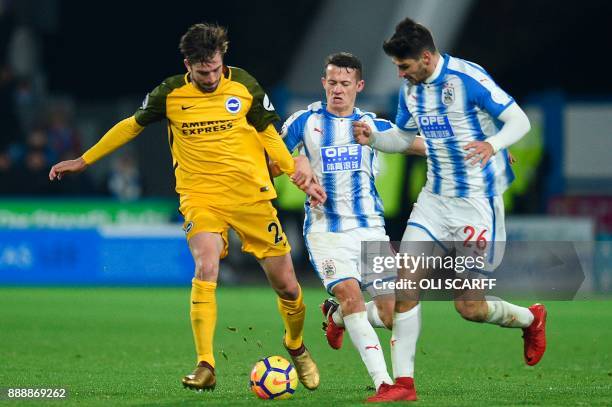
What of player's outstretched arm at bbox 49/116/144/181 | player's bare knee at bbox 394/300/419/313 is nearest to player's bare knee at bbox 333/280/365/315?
player's bare knee at bbox 394/300/419/313

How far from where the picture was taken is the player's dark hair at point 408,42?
733cm

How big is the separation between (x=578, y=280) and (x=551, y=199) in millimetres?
3869

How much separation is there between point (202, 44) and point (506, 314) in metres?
2.55

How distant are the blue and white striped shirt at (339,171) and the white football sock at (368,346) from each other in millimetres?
895

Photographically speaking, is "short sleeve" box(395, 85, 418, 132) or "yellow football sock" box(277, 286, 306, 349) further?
"yellow football sock" box(277, 286, 306, 349)

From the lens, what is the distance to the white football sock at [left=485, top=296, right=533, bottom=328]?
8094mm

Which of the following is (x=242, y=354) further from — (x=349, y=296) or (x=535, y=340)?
(x=535, y=340)

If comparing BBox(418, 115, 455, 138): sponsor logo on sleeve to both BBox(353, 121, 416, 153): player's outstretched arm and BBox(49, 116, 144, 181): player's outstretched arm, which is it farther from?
BBox(49, 116, 144, 181): player's outstretched arm

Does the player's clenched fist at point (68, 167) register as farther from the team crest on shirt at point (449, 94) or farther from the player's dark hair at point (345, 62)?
the team crest on shirt at point (449, 94)

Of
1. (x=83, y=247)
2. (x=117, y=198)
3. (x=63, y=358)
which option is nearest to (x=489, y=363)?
(x=63, y=358)

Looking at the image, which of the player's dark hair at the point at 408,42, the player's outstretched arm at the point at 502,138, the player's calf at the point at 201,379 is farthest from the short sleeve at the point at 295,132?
the player's calf at the point at 201,379

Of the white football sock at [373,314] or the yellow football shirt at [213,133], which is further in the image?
the white football sock at [373,314]

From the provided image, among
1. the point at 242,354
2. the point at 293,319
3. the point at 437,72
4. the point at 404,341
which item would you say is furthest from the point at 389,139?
the point at 242,354

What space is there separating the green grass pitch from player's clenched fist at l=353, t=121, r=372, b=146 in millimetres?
1524
